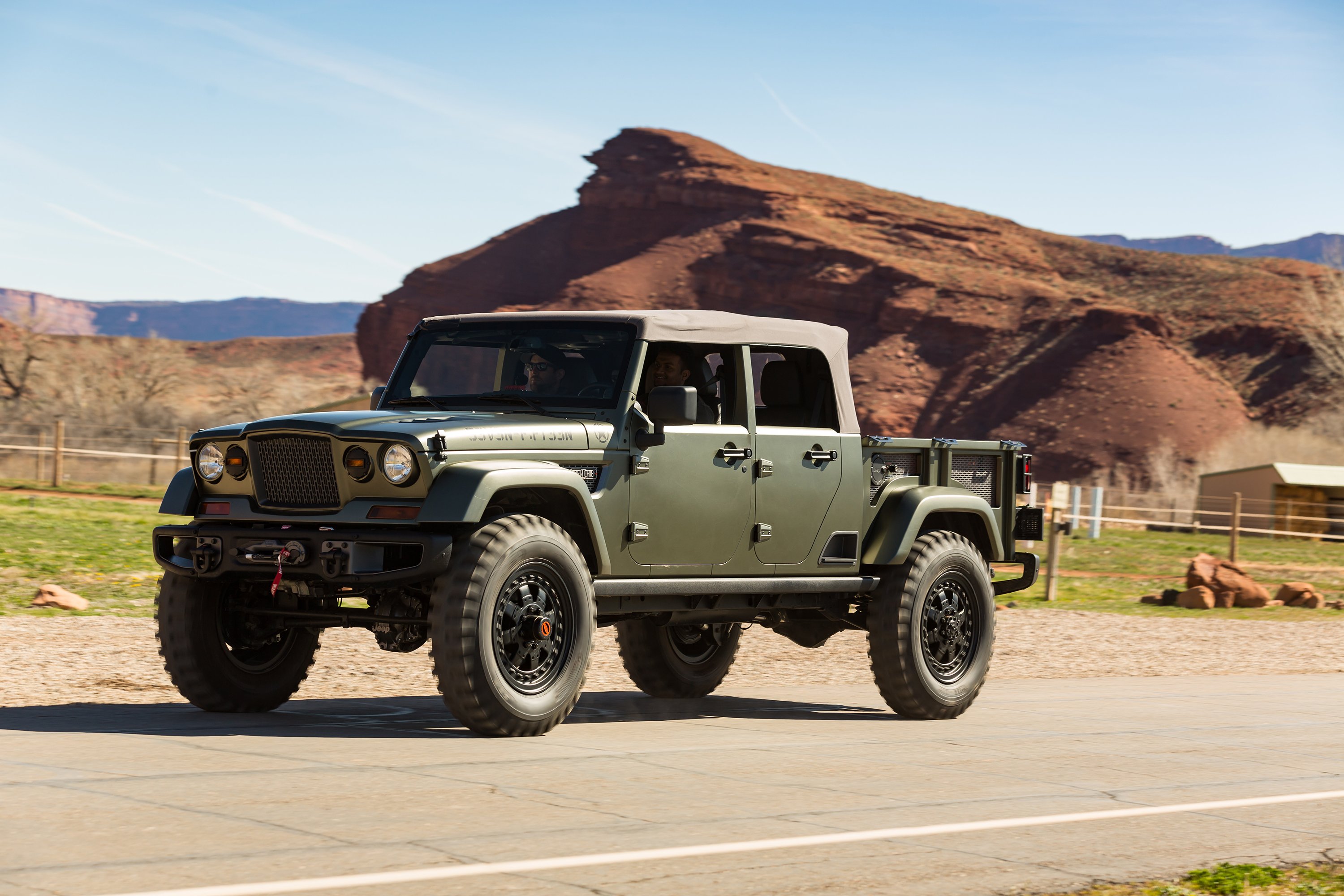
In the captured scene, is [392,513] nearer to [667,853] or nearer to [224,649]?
[224,649]

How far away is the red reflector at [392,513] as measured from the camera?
8.09 metres

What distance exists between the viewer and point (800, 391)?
10.5m

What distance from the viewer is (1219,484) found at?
201 feet

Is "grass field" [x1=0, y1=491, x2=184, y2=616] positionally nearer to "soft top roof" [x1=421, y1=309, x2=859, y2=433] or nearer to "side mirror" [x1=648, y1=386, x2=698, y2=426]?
"soft top roof" [x1=421, y1=309, x2=859, y2=433]

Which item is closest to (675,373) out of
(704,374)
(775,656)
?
(704,374)

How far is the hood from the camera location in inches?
322

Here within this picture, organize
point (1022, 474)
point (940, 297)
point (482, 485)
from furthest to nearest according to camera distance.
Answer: point (940, 297) → point (1022, 474) → point (482, 485)

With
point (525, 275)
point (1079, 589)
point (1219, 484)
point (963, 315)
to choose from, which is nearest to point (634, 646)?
point (1079, 589)

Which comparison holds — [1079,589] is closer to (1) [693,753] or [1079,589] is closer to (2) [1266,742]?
(2) [1266,742]

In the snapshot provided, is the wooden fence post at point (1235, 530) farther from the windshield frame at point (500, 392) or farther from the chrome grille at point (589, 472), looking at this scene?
the chrome grille at point (589, 472)

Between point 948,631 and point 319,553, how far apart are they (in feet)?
15.1

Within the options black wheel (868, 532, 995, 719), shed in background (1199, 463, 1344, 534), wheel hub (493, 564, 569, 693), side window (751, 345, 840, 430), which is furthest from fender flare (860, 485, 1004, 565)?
shed in background (1199, 463, 1344, 534)

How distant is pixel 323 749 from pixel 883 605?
13.3 feet

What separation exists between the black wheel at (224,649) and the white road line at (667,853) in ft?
13.9
